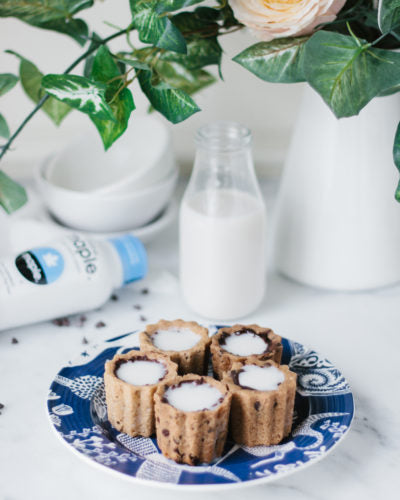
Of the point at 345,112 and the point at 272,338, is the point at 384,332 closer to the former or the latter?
the point at 272,338

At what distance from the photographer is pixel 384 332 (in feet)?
2.27

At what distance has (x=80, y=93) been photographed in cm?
53

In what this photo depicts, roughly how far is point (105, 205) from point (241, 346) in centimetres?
29

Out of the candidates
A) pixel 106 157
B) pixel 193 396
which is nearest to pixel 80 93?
pixel 193 396

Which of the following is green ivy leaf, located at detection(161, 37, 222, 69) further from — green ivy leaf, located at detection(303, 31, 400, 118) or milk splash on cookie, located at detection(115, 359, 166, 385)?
milk splash on cookie, located at detection(115, 359, 166, 385)

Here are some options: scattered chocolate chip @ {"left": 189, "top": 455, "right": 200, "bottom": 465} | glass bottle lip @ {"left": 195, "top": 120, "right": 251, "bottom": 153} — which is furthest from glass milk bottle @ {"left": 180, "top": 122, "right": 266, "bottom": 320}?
scattered chocolate chip @ {"left": 189, "top": 455, "right": 200, "bottom": 465}

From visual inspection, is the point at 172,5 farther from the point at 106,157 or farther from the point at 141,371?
the point at 106,157

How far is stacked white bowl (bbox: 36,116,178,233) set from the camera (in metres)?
0.79

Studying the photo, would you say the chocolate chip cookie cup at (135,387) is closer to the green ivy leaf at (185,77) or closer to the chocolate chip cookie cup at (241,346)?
the chocolate chip cookie cup at (241,346)

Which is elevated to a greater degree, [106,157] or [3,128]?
[3,128]

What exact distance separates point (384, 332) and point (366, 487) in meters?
0.23

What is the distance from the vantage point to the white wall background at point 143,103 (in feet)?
3.13

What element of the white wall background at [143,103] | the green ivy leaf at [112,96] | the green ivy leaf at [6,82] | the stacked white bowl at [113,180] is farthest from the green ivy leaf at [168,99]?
the white wall background at [143,103]

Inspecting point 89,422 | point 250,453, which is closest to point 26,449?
point 89,422
